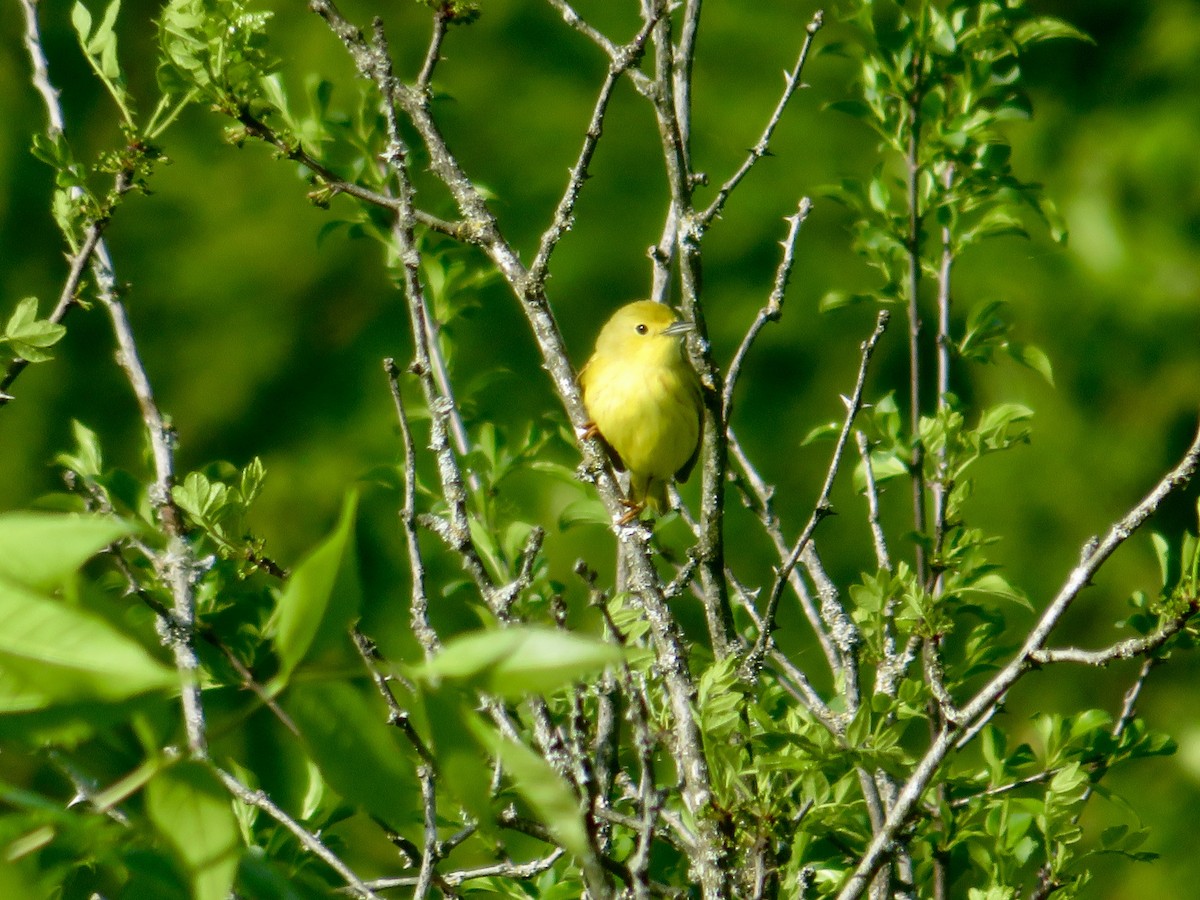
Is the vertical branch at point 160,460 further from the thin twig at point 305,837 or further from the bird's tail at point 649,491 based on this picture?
the bird's tail at point 649,491

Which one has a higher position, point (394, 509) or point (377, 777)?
point (377, 777)

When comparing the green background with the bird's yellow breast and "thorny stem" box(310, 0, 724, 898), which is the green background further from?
"thorny stem" box(310, 0, 724, 898)

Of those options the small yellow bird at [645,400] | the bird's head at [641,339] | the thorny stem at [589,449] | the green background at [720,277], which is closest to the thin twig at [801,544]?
the thorny stem at [589,449]

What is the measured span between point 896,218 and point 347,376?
2.90 m

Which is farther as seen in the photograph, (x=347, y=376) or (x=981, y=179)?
(x=347, y=376)

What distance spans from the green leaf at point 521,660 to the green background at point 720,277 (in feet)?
14.7

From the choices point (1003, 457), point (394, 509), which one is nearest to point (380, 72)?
point (394, 509)

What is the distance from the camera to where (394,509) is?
455cm

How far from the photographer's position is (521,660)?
2.14 ft

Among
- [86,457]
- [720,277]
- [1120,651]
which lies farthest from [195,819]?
[720,277]

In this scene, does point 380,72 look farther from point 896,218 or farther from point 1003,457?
point 1003,457

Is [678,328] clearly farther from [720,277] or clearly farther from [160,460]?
[720,277]

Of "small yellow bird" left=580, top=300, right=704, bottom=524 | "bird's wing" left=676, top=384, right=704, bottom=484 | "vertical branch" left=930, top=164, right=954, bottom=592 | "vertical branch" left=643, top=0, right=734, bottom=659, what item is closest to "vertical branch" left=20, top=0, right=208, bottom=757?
"vertical branch" left=643, top=0, right=734, bottom=659

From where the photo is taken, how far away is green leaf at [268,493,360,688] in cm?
67
